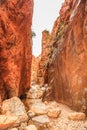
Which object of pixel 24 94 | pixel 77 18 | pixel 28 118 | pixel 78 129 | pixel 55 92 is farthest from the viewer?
pixel 24 94

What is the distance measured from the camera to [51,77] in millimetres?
10328

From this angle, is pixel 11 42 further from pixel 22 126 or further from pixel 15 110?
pixel 22 126

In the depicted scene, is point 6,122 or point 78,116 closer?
point 6,122

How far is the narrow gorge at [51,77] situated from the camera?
6156mm

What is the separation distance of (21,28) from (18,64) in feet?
5.83

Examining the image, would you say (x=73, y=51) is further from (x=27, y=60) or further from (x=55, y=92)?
(x=27, y=60)

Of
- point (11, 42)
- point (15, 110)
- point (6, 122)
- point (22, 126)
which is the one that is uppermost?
point (11, 42)

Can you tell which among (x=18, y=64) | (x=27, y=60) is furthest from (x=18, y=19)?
(x=27, y=60)

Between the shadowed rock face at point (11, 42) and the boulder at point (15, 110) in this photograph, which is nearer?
the boulder at point (15, 110)

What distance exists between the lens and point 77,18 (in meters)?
7.69

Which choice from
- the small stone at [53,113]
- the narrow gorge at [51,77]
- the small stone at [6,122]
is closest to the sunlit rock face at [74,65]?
the narrow gorge at [51,77]

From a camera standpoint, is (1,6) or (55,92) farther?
(55,92)

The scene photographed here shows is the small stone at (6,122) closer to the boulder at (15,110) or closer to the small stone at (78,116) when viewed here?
the boulder at (15,110)

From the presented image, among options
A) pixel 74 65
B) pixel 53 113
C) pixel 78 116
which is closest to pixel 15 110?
pixel 53 113
